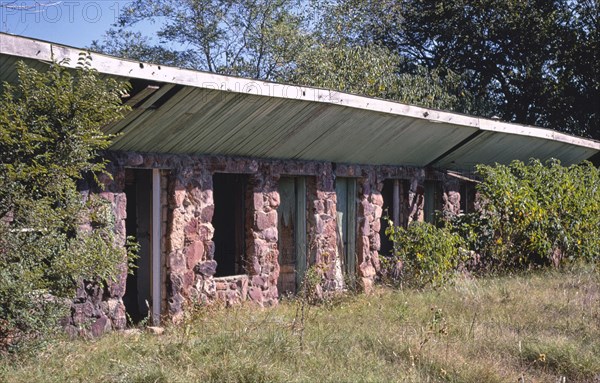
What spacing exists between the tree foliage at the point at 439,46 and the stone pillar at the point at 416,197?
6373mm

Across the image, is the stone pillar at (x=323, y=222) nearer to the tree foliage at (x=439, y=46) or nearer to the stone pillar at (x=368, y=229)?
the stone pillar at (x=368, y=229)

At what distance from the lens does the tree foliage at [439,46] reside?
21484 mm

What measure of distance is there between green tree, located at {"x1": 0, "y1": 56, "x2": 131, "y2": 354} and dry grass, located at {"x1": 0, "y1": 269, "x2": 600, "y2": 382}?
0.49 meters

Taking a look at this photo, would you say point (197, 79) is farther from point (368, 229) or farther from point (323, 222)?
point (368, 229)

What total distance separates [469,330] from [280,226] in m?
4.05

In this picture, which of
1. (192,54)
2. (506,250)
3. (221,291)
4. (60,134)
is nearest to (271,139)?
(221,291)

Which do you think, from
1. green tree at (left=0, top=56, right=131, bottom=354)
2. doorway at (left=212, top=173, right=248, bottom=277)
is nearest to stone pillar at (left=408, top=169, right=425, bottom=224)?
doorway at (left=212, top=173, right=248, bottom=277)

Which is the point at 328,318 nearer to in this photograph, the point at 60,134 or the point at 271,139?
the point at 271,139

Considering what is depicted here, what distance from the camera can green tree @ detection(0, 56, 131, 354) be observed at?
6527 millimetres

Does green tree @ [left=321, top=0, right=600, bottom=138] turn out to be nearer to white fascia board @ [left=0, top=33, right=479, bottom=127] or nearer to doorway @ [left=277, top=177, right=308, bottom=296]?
doorway @ [left=277, top=177, right=308, bottom=296]

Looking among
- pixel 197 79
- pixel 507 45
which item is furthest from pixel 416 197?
Result: pixel 507 45

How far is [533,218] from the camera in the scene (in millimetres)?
13562

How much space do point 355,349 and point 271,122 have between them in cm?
343

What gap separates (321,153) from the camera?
11391mm
